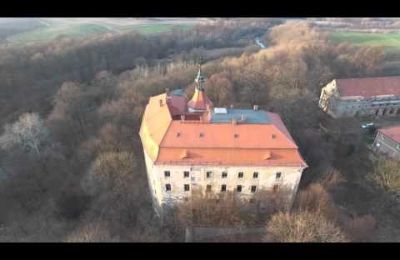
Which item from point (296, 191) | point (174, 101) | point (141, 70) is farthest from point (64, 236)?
point (141, 70)

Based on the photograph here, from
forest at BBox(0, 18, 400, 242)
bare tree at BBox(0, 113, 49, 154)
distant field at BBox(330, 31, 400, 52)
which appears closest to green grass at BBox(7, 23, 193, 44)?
forest at BBox(0, 18, 400, 242)

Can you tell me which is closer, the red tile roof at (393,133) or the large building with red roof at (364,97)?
the red tile roof at (393,133)

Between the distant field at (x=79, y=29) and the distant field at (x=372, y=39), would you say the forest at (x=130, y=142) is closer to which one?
the distant field at (x=79, y=29)

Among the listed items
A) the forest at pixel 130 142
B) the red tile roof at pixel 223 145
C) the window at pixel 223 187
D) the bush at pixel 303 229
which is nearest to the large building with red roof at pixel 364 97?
the forest at pixel 130 142

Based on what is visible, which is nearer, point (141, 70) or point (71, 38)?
point (141, 70)

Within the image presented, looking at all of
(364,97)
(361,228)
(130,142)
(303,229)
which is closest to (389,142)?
(364,97)

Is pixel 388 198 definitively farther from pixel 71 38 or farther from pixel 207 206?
pixel 71 38
